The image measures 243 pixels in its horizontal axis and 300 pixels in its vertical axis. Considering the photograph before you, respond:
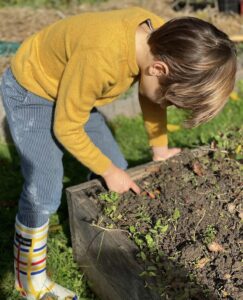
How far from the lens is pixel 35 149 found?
249 centimetres

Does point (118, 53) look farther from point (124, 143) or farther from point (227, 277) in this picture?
point (124, 143)

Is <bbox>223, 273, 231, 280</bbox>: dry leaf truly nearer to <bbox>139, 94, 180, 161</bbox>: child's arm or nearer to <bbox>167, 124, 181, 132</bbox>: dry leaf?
<bbox>139, 94, 180, 161</bbox>: child's arm

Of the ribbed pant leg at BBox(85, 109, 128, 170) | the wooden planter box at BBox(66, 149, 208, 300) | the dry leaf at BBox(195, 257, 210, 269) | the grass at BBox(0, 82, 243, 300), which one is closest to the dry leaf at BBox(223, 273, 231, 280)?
the dry leaf at BBox(195, 257, 210, 269)

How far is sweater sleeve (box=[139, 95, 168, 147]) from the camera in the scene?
2.78 m

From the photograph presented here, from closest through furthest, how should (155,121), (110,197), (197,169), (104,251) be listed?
(104,251)
(110,197)
(197,169)
(155,121)

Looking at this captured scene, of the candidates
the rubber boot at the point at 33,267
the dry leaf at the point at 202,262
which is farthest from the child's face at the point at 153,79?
the rubber boot at the point at 33,267

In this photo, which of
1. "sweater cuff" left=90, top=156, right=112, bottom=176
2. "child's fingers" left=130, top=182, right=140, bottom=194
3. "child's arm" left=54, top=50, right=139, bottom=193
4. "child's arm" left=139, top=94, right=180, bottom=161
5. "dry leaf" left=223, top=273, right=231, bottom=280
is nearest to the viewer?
"dry leaf" left=223, top=273, right=231, bottom=280

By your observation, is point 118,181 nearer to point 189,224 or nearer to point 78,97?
point 189,224

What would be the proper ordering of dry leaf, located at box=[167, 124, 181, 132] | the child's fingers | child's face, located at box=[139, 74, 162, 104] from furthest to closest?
dry leaf, located at box=[167, 124, 181, 132] → the child's fingers → child's face, located at box=[139, 74, 162, 104]

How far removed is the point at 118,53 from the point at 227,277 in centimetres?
104

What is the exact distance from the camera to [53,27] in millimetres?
2498

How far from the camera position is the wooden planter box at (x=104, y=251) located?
2211 mm

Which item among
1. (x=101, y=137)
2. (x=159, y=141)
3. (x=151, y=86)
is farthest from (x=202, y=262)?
(x=101, y=137)

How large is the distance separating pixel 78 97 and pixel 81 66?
0.45 feet
